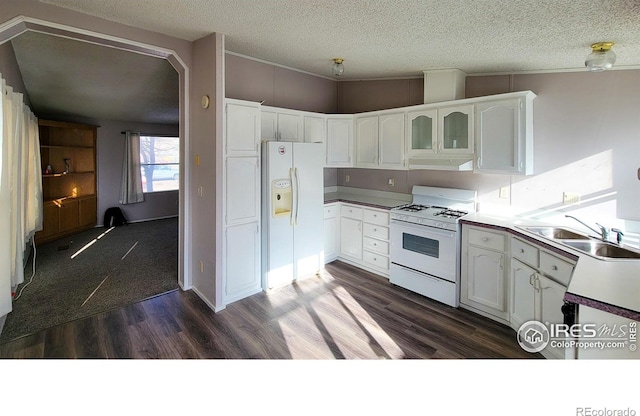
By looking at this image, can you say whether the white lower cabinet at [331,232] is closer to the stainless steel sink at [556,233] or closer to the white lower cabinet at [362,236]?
the white lower cabinet at [362,236]

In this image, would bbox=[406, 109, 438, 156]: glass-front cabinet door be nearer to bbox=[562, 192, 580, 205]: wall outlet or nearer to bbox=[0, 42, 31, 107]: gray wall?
bbox=[562, 192, 580, 205]: wall outlet

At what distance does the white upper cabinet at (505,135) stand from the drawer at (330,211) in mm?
1845

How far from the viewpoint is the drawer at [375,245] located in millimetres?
3939

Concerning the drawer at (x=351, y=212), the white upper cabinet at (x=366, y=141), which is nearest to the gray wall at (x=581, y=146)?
the white upper cabinet at (x=366, y=141)

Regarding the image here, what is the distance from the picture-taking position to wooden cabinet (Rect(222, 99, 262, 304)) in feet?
10.4

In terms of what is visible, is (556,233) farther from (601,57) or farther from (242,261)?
(242,261)

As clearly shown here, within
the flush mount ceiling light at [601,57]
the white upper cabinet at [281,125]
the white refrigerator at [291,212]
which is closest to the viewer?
the flush mount ceiling light at [601,57]

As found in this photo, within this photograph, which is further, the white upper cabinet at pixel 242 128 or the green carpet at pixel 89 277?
the white upper cabinet at pixel 242 128

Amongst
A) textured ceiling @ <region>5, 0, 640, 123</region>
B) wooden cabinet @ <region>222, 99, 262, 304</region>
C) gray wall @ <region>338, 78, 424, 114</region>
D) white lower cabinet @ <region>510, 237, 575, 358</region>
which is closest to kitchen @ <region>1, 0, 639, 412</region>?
textured ceiling @ <region>5, 0, 640, 123</region>

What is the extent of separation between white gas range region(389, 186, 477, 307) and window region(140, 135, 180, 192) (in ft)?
21.3

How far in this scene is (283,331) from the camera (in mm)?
2771
